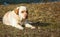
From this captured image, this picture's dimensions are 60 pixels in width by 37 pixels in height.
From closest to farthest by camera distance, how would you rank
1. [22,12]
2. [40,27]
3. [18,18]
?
1. [22,12]
2. [18,18]
3. [40,27]

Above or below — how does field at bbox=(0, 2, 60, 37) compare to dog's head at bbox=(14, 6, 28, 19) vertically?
below

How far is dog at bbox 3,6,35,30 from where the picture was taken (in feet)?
24.5

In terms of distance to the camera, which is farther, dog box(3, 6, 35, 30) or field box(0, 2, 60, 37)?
dog box(3, 6, 35, 30)

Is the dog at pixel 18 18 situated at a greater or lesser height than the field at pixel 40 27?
greater

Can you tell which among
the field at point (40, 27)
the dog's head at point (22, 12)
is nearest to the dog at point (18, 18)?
the dog's head at point (22, 12)

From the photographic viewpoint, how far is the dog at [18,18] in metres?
7.46

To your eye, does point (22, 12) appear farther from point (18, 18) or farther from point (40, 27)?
point (40, 27)

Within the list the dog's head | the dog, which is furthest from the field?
the dog's head

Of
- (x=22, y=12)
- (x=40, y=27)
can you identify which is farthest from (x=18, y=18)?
(x=40, y=27)

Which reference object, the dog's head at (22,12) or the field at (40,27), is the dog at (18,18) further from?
the field at (40,27)

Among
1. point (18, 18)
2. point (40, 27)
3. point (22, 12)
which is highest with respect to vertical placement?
point (22, 12)

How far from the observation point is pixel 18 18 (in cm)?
775

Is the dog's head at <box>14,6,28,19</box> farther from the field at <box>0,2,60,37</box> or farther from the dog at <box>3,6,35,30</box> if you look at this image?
the field at <box>0,2,60,37</box>

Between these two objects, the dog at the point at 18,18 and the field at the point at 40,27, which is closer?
the field at the point at 40,27
